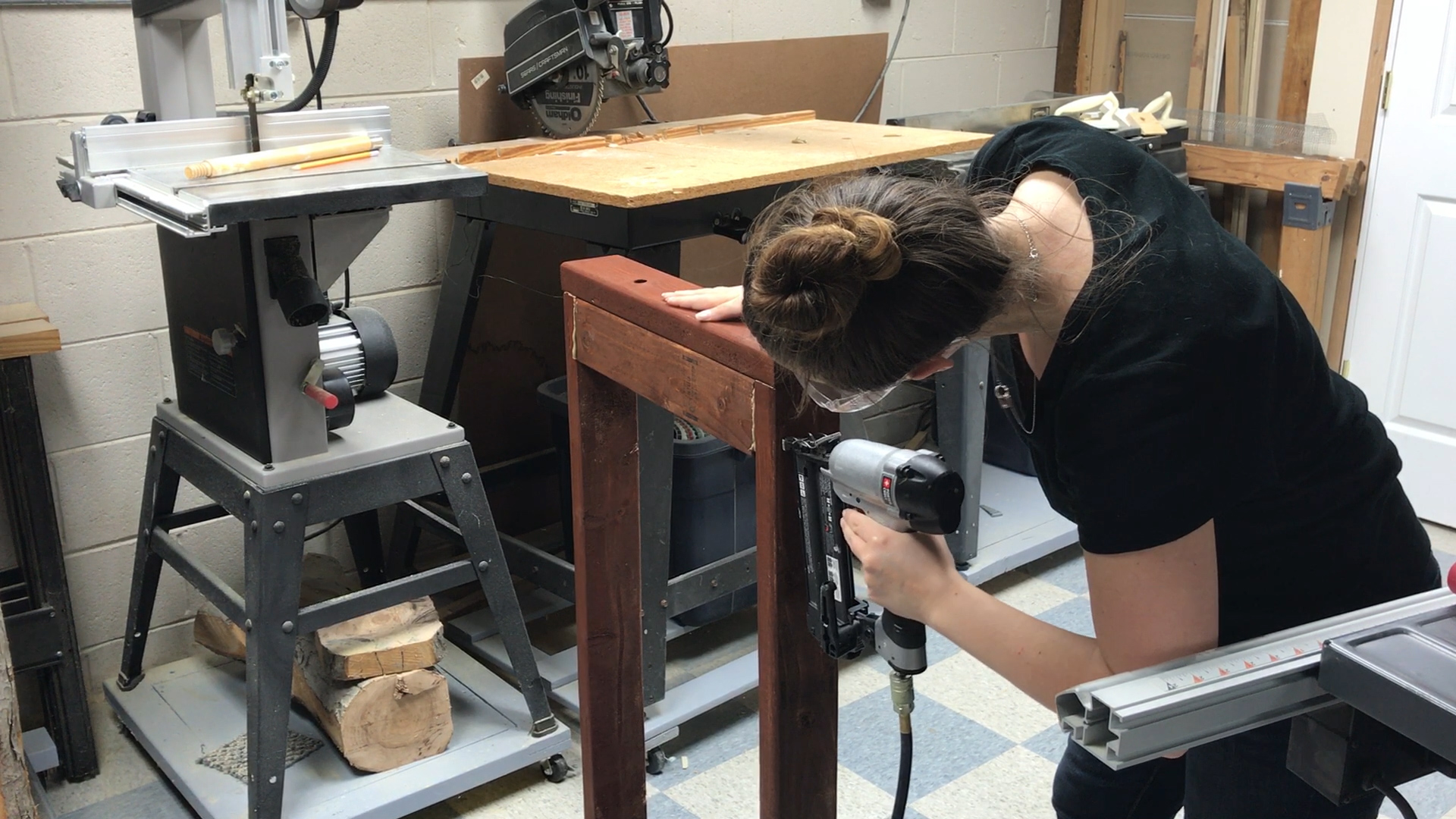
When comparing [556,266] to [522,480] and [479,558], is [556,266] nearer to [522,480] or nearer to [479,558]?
[522,480]

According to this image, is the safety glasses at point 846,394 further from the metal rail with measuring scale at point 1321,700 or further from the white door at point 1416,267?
the white door at point 1416,267

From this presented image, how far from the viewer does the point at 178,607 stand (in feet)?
7.41

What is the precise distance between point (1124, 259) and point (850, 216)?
0.21 meters

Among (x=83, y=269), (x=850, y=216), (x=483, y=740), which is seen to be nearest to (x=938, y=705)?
(x=483, y=740)

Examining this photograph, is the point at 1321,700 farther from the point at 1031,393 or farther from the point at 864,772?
the point at 864,772

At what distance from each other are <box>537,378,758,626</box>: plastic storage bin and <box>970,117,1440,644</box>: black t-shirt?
45.5 inches

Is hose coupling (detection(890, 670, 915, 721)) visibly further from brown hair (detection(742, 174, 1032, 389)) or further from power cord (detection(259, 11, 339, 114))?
power cord (detection(259, 11, 339, 114))

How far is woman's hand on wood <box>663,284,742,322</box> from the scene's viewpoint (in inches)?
41.8

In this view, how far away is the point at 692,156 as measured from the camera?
204 centimetres

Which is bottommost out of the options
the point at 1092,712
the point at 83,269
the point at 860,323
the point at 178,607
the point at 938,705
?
the point at 938,705

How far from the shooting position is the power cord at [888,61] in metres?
3.04

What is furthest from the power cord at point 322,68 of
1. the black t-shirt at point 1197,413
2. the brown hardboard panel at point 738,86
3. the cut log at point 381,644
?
the black t-shirt at point 1197,413

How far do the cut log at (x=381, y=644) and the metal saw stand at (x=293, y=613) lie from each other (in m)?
0.07

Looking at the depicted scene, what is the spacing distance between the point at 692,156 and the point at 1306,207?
1771 millimetres
